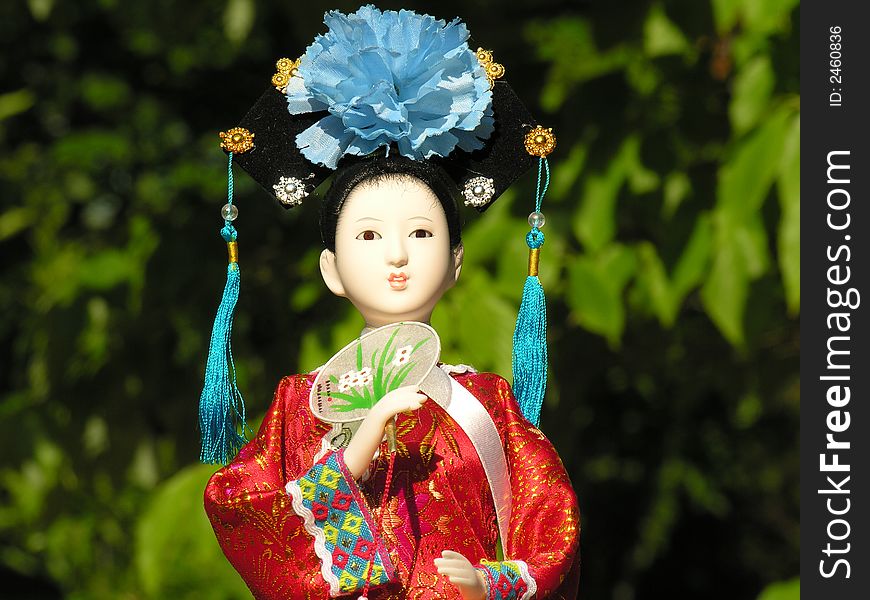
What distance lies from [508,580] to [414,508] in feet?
0.47

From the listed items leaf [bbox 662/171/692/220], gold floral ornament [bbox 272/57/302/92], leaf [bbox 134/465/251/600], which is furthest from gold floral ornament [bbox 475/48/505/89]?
leaf [bbox 134/465/251/600]

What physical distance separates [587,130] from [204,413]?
3.60ft

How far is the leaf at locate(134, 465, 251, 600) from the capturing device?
230cm

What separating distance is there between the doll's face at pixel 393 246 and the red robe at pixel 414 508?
121mm

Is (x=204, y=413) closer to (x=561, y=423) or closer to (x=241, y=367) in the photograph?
(x=241, y=367)

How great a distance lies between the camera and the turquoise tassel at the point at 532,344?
1.60 meters

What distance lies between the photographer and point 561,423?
2.69 metres

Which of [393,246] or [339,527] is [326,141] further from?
[339,527]

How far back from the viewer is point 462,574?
134 centimetres

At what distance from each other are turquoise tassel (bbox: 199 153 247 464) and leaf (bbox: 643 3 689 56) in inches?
42.4

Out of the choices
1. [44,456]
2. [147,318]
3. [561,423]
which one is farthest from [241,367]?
[561,423]

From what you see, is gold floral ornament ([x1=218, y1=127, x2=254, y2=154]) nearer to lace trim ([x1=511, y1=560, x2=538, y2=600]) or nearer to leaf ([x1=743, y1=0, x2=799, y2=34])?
lace trim ([x1=511, y1=560, x2=538, y2=600])

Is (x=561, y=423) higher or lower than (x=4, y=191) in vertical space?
lower

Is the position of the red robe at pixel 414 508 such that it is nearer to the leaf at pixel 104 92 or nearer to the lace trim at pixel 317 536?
the lace trim at pixel 317 536
